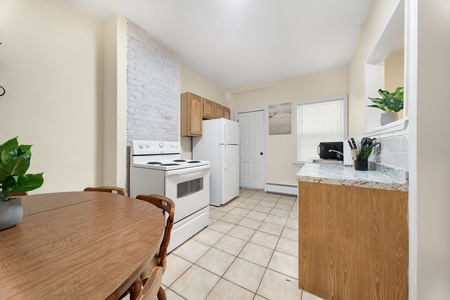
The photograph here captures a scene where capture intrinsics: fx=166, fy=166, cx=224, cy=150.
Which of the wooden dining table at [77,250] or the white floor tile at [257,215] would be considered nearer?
the wooden dining table at [77,250]

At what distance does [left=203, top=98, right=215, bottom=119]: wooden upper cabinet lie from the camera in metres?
3.38

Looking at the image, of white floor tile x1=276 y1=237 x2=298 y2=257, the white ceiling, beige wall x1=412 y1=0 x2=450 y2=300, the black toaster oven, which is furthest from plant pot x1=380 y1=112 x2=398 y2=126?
white floor tile x1=276 y1=237 x2=298 y2=257

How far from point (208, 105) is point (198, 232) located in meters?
2.40

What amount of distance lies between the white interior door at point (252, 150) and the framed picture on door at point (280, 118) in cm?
26

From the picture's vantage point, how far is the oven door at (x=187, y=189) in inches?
70.8

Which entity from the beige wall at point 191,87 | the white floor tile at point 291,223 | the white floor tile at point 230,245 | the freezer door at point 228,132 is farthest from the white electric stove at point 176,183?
the white floor tile at point 291,223

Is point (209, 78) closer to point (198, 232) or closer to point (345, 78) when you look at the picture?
point (345, 78)

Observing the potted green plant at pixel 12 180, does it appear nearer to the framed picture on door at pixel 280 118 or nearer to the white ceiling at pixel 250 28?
the white ceiling at pixel 250 28

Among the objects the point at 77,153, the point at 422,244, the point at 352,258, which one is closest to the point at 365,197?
the point at 422,244

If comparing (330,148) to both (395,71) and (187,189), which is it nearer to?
(395,71)

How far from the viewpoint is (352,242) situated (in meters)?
1.10

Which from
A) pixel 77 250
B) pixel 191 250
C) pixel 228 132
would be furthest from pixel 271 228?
pixel 77 250

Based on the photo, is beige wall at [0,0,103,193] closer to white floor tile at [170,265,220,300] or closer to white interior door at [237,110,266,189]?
white floor tile at [170,265,220,300]

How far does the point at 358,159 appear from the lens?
149cm
